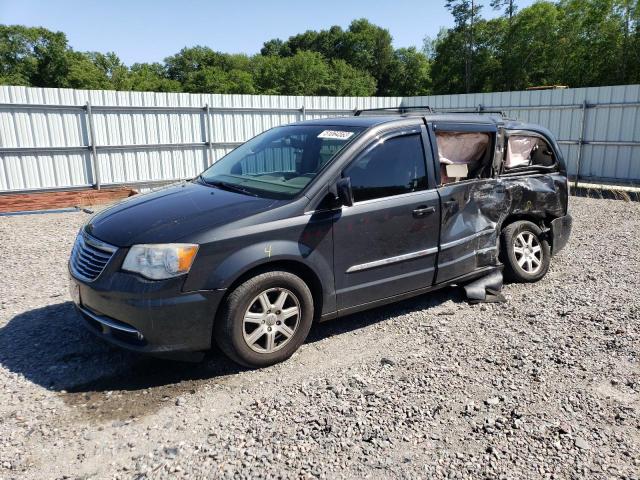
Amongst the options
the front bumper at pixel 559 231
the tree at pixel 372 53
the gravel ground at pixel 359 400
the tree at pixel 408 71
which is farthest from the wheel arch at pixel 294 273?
the tree at pixel 372 53

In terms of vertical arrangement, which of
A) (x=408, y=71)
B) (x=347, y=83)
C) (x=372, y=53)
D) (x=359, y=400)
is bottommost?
(x=359, y=400)

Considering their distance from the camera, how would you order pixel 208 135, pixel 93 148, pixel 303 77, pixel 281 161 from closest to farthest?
pixel 281 161 < pixel 93 148 < pixel 208 135 < pixel 303 77

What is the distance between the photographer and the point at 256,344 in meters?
3.67

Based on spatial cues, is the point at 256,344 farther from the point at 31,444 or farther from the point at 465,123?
the point at 465,123

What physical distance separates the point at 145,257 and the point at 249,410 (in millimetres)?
1249

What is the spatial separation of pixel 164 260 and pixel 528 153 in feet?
14.4

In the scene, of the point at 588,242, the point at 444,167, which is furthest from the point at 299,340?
the point at 588,242

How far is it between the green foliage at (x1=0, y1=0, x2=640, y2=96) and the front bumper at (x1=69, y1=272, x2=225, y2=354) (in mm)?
37380

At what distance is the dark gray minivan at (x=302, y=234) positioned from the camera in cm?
337

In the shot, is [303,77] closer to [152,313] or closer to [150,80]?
[150,80]

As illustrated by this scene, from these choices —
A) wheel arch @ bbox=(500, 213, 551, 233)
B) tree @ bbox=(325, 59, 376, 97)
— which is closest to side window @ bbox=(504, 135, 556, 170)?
wheel arch @ bbox=(500, 213, 551, 233)

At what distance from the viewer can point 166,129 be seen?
13.6 metres

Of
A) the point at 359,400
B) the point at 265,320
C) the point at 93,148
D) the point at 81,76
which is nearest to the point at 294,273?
the point at 265,320

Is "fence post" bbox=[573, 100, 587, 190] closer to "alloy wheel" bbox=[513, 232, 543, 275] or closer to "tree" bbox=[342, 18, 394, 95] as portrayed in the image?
"alloy wheel" bbox=[513, 232, 543, 275]
